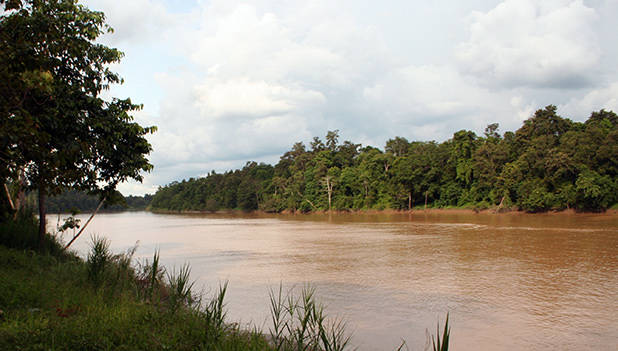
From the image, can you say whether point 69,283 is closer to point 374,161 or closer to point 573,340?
point 573,340

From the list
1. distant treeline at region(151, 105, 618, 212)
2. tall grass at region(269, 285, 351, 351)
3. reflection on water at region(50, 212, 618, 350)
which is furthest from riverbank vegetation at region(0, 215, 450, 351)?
distant treeline at region(151, 105, 618, 212)

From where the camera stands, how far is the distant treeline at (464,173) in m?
34.8

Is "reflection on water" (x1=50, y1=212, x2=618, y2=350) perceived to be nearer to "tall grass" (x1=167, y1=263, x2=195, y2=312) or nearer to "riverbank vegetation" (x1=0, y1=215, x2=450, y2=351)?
"riverbank vegetation" (x1=0, y1=215, x2=450, y2=351)

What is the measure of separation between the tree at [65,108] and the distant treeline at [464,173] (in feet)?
113

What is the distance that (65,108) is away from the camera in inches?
335

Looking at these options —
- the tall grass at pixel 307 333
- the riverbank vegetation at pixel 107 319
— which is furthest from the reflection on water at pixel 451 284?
the riverbank vegetation at pixel 107 319

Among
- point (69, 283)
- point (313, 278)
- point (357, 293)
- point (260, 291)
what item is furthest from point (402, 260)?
point (69, 283)

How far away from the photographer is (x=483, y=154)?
45.6 m

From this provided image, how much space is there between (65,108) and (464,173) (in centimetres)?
4542

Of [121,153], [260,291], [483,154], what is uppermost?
[483,154]

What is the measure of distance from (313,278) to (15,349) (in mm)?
8243

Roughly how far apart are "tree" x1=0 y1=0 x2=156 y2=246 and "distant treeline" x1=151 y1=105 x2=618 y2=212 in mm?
34499

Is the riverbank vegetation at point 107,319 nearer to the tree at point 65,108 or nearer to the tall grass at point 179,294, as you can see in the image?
the tall grass at point 179,294

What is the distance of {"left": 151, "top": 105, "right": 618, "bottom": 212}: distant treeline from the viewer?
34750 millimetres
